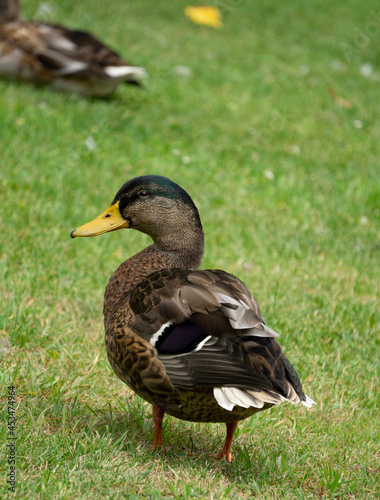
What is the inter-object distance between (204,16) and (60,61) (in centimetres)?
540

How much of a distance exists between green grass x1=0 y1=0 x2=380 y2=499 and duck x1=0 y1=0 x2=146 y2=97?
18 centimetres

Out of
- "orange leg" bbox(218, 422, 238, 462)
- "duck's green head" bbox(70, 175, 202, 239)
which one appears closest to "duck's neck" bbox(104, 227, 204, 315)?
"duck's green head" bbox(70, 175, 202, 239)

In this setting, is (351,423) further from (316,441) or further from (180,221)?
(180,221)

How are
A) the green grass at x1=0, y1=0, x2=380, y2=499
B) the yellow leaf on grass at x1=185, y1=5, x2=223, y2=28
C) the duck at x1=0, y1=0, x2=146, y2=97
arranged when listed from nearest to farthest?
1. the green grass at x1=0, y1=0, x2=380, y2=499
2. the duck at x1=0, y1=0, x2=146, y2=97
3. the yellow leaf on grass at x1=185, y1=5, x2=223, y2=28

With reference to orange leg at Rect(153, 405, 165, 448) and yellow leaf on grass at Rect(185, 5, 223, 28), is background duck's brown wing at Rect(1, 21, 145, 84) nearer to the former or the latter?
yellow leaf on grass at Rect(185, 5, 223, 28)

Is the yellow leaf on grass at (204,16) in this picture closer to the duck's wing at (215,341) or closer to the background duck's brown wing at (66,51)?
the background duck's brown wing at (66,51)

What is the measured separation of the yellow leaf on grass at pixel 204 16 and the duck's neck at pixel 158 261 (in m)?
8.98

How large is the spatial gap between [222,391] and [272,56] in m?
8.52

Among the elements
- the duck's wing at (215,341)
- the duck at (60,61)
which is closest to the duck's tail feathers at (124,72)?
the duck at (60,61)

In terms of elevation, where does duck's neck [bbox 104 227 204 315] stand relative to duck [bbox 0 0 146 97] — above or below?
above

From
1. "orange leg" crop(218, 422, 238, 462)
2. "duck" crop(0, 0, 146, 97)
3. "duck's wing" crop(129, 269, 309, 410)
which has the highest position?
"duck's wing" crop(129, 269, 309, 410)

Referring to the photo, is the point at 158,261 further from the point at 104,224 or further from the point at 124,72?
the point at 124,72

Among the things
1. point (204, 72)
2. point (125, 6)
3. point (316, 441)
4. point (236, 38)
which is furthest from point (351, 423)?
point (125, 6)

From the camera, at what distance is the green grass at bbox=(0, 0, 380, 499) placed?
2529 millimetres
